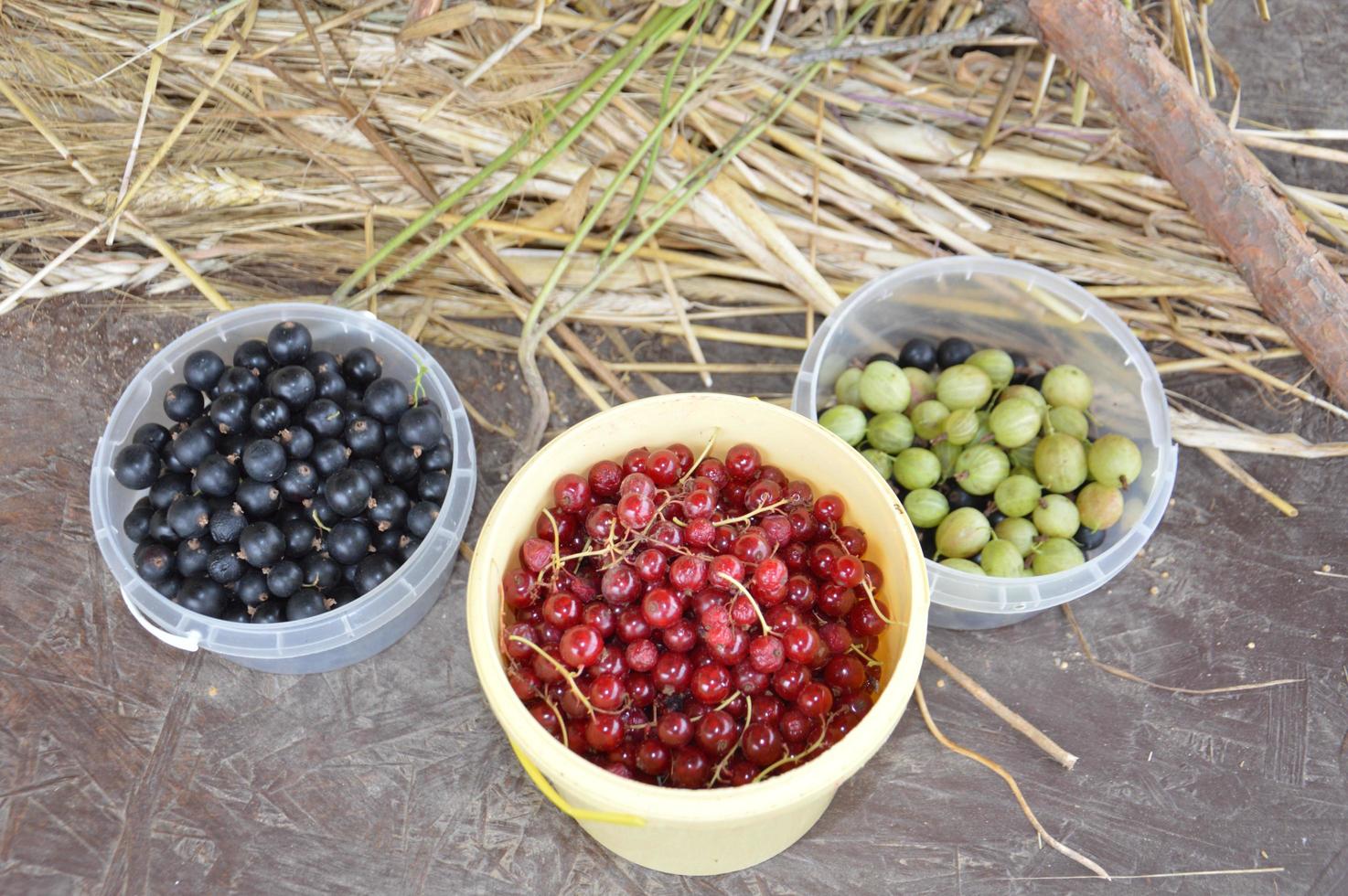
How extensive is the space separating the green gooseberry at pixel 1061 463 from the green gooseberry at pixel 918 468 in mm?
197

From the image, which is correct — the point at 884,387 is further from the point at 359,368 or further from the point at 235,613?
the point at 235,613

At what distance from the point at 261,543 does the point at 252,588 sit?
0.09 metres

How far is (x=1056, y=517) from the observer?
1815 millimetres

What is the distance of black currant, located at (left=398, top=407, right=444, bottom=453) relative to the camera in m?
1.77

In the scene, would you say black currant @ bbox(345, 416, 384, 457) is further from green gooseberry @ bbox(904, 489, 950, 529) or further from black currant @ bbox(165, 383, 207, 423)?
green gooseberry @ bbox(904, 489, 950, 529)

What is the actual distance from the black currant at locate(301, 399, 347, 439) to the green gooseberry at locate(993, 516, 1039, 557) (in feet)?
4.08

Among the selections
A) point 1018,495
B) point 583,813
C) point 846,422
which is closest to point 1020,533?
point 1018,495

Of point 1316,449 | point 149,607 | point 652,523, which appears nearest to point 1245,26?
point 1316,449

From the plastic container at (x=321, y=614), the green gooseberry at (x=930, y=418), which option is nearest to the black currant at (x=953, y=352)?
the green gooseberry at (x=930, y=418)

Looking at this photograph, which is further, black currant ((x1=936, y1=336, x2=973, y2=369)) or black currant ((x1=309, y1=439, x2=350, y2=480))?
black currant ((x1=936, y1=336, x2=973, y2=369))

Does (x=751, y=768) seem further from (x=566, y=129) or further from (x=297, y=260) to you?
(x=297, y=260)

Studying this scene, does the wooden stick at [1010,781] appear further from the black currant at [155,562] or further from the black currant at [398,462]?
the black currant at [155,562]

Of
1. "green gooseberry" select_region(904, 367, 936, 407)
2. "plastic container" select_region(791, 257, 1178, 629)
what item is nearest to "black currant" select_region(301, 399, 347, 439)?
"plastic container" select_region(791, 257, 1178, 629)

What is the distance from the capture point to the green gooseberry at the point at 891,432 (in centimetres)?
190
